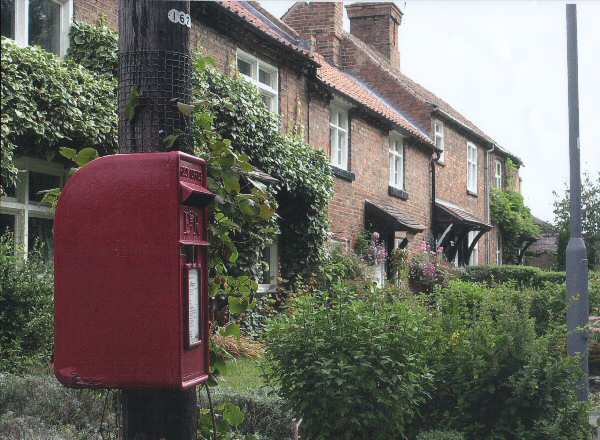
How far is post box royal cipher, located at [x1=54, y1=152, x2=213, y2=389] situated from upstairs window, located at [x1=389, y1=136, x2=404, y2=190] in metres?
19.8

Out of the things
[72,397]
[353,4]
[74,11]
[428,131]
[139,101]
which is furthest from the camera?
[353,4]

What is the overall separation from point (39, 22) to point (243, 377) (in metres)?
5.13

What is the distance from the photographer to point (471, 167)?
3097 centimetres

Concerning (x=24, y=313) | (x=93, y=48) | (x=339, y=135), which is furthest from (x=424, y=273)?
(x=24, y=313)

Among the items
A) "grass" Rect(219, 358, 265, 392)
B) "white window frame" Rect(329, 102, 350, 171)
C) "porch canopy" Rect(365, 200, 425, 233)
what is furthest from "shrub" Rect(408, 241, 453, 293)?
"grass" Rect(219, 358, 265, 392)

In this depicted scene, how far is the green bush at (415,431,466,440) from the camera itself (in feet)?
19.3

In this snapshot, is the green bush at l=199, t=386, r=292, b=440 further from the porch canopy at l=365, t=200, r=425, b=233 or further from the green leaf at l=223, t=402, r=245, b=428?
the porch canopy at l=365, t=200, r=425, b=233

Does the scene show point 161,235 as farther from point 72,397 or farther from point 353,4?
point 353,4

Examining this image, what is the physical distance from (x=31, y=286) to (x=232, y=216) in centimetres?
549

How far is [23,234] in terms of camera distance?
33.3 feet

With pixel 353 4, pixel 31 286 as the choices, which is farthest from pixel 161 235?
pixel 353 4

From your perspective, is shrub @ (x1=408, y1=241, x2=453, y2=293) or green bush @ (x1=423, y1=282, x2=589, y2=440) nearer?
green bush @ (x1=423, y1=282, x2=589, y2=440)

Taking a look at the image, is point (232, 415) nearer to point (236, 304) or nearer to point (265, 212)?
point (236, 304)

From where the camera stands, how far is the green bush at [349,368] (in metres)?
5.90
